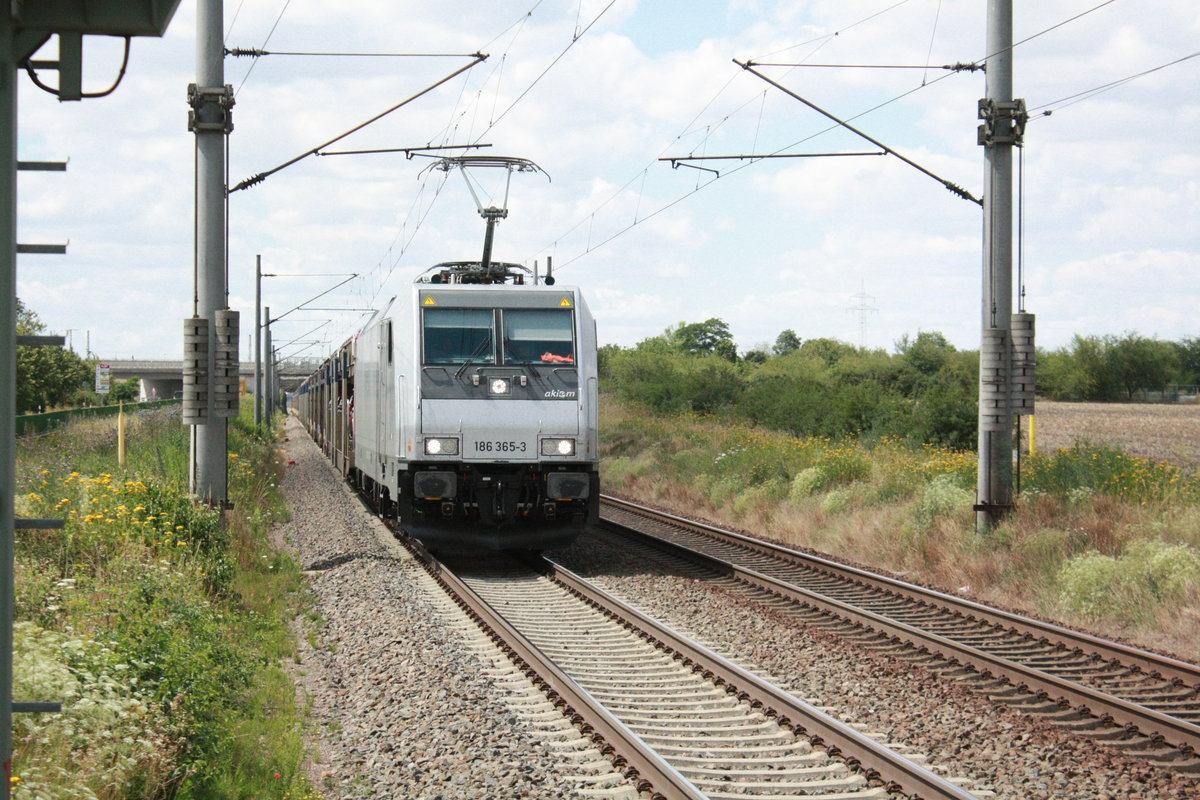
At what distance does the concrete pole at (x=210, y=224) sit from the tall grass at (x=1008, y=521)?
27.3 ft

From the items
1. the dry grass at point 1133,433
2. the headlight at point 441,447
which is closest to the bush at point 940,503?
the headlight at point 441,447

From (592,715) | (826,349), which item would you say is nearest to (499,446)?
(592,715)

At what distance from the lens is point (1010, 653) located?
9.23m

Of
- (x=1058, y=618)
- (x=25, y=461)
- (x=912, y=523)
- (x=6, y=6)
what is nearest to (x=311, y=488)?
(x=25, y=461)

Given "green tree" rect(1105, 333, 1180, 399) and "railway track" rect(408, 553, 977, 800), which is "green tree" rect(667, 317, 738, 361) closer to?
"green tree" rect(1105, 333, 1180, 399)

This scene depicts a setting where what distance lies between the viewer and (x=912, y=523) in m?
15.1

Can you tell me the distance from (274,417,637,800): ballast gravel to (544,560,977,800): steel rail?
4.36 feet

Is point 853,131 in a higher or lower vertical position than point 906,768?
higher

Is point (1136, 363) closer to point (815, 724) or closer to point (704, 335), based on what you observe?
point (704, 335)

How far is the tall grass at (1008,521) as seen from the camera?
35.3ft

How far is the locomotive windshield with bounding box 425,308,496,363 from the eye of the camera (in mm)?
13525

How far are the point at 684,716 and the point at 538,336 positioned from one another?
22.8 feet

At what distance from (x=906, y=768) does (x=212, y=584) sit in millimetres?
6991

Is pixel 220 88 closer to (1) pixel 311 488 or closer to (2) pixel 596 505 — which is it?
(2) pixel 596 505
